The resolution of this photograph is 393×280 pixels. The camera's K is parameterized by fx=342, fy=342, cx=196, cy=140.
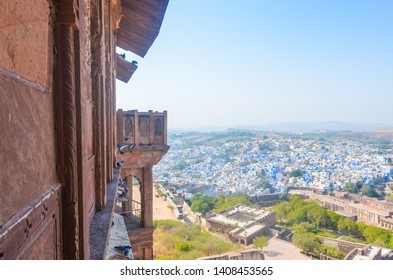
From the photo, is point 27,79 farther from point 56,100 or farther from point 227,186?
point 227,186

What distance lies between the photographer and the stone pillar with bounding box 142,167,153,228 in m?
8.66

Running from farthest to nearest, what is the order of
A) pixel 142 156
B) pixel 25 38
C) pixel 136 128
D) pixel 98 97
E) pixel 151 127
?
1. pixel 151 127
2. pixel 142 156
3. pixel 136 128
4. pixel 98 97
5. pixel 25 38

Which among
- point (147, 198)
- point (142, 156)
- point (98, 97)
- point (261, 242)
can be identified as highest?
point (98, 97)

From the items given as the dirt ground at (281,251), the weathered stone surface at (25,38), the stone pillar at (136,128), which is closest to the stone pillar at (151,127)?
the stone pillar at (136,128)

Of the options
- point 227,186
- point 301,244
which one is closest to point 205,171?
point 227,186

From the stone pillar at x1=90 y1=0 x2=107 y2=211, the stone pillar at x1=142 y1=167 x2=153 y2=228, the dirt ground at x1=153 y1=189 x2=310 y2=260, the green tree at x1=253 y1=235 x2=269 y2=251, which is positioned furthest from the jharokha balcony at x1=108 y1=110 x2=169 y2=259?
the green tree at x1=253 y1=235 x2=269 y2=251

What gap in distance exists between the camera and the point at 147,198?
8.94 m

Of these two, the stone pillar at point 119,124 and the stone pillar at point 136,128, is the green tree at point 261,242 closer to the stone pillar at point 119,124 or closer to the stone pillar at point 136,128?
the stone pillar at point 136,128

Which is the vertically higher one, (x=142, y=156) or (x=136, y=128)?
(x=136, y=128)

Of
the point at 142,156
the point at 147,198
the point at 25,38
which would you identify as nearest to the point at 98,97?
the point at 25,38

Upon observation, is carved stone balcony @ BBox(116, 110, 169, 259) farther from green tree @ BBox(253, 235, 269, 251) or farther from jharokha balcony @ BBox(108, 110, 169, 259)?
green tree @ BBox(253, 235, 269, 251)

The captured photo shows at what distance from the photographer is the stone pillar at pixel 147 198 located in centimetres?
866

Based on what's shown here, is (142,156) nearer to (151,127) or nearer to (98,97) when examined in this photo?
(151,127)

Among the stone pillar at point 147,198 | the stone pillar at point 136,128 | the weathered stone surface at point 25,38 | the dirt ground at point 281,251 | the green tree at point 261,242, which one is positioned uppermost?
the weathered stone surface at point 25,38
